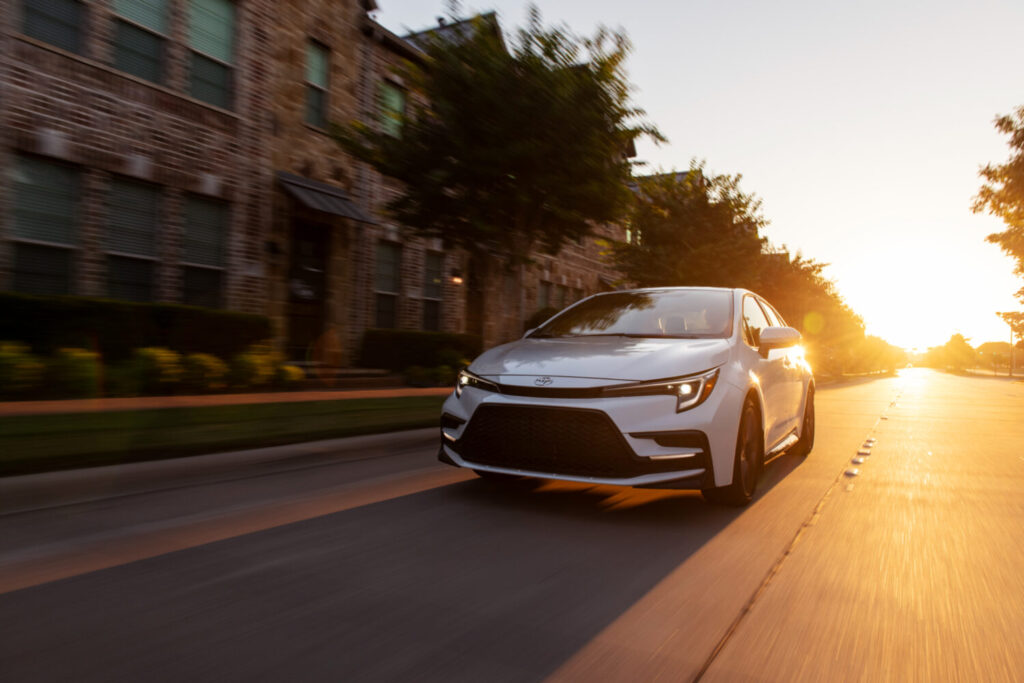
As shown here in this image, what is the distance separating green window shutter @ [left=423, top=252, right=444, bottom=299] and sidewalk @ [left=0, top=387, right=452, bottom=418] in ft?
21.1

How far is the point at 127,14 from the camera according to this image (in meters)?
11.6

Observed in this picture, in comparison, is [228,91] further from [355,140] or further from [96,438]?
[96,438]

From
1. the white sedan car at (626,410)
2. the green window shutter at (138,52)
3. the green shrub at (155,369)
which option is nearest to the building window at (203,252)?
the green window shutter at (138,52)

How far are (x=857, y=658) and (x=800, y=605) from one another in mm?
586

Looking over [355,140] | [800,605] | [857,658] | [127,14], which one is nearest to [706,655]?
[857,658]

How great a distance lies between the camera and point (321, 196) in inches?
579

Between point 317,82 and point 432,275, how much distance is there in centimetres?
532

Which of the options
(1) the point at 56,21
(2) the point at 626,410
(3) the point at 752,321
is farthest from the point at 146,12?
(2) the point at 626,410

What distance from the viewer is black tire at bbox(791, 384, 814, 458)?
318 inches

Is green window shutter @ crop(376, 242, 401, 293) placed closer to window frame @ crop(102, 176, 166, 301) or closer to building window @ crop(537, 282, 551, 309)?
window frame @ crop(102, 176, 166, 301)

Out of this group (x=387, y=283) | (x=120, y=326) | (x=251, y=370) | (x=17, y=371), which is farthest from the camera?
(x=387, y=283)

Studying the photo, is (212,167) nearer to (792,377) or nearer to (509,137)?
(509,137)

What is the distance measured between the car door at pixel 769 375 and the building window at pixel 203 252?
30.4ft

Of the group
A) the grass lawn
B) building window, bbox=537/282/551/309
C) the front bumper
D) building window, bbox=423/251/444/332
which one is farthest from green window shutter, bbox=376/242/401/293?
the front bumper
